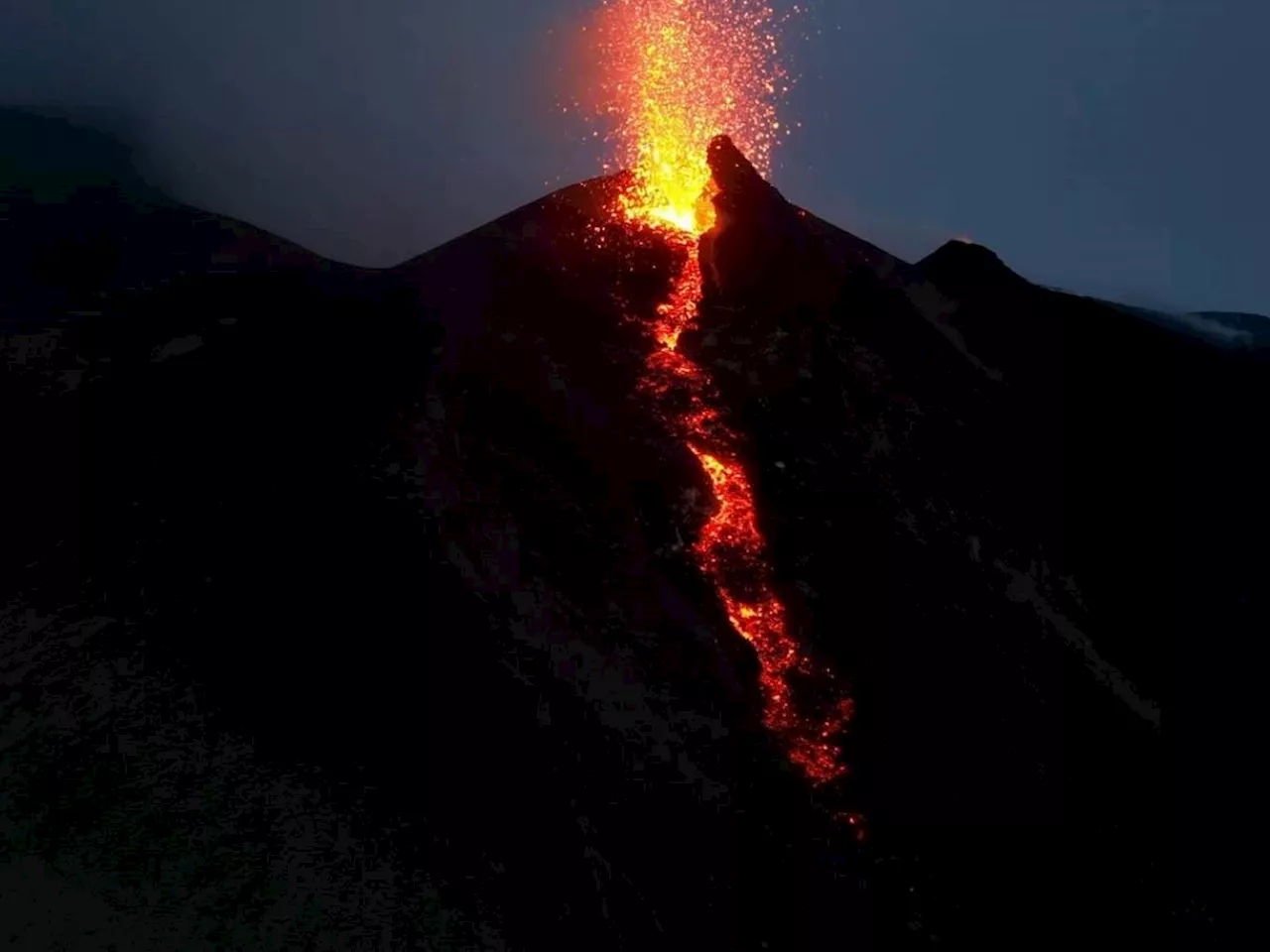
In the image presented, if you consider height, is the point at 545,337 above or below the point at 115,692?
above

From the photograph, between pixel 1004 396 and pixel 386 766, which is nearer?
pixel 386 766

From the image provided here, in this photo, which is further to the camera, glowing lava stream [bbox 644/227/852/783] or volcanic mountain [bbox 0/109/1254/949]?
glowing lava stream [bbox 644/227/852/783]

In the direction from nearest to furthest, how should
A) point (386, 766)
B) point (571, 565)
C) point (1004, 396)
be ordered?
point (386, 766)
point (571, 565)
point (1004, 396)

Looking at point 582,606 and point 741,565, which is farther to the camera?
point 741,565

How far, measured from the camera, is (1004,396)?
3334 centimetres


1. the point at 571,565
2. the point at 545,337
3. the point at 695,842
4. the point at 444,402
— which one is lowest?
the point at 695,842

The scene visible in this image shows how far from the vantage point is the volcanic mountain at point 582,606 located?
16.7 meters

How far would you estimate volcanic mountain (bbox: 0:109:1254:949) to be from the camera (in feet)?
54.7

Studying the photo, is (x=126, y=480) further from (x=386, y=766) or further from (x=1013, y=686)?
Answer: (x=1013, y=686)

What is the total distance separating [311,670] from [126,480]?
8444mm

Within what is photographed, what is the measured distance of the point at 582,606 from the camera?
21.7 meters

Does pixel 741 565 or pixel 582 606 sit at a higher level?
pixel 741 565

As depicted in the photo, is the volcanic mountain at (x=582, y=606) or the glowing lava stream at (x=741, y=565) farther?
the glowing lava stream at (x=741, y=565)

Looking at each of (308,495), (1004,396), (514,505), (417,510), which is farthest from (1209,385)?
(308,495)
